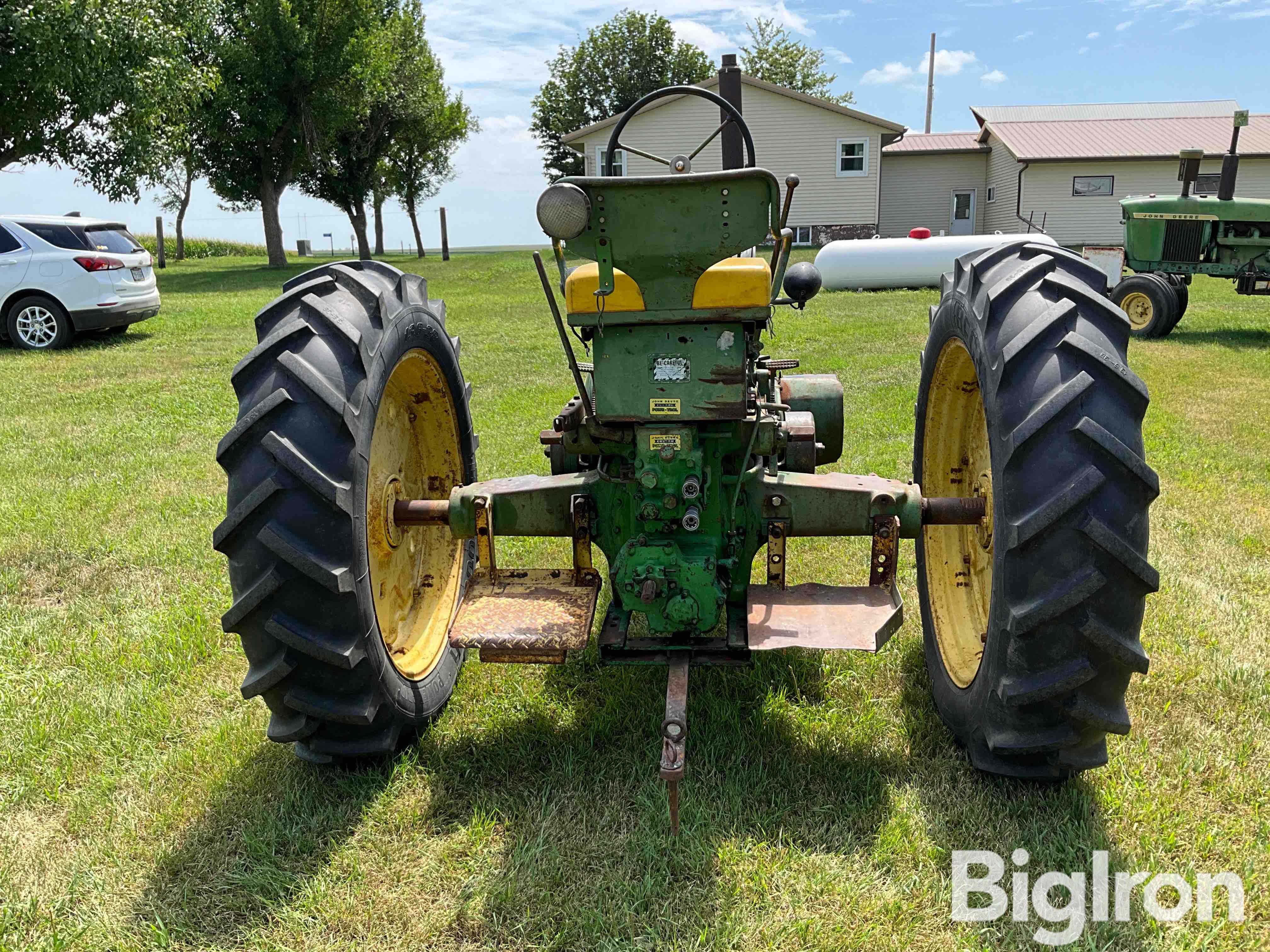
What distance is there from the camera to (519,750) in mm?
3170

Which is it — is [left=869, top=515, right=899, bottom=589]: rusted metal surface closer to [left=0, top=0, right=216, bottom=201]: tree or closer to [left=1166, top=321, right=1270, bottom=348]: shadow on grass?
[left=1166, top=321, right=1270, bottom=348]: shadow on grass

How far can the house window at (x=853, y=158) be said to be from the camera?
2755cm

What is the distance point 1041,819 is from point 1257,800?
69 cm

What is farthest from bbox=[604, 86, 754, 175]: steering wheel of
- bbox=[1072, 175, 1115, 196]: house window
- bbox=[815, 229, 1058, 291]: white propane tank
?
bbox=[1072, 175, 1115, 196]: house window

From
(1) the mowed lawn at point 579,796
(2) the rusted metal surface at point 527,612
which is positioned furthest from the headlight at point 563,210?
(1) the mowed lawn at point 579,796

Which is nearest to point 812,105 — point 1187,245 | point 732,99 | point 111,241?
point 1187,245

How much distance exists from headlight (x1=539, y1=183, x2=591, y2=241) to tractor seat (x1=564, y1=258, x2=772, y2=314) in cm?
31

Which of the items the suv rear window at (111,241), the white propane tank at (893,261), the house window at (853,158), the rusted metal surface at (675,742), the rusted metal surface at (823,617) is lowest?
the rusted metal surface at (675,742)

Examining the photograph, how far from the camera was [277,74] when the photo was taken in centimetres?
2544

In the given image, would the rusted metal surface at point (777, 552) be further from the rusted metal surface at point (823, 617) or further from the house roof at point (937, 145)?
the house roof at point (937, 145)

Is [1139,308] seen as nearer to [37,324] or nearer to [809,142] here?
[37,324]

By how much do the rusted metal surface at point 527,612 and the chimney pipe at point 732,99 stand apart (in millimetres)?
1572

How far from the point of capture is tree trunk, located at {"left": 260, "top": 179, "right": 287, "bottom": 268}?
91.6 feet

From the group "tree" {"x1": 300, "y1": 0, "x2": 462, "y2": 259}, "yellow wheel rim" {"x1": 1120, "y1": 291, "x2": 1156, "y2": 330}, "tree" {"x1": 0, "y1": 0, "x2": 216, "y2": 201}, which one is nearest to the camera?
"yellow wheel rim" {"x1": 1120, "y1": 291, "x2": 1156, "y2": 330}
